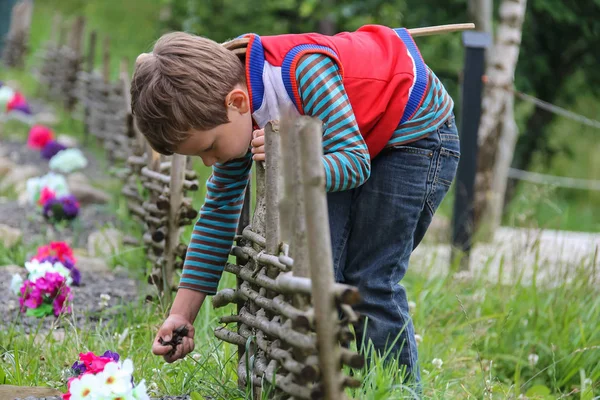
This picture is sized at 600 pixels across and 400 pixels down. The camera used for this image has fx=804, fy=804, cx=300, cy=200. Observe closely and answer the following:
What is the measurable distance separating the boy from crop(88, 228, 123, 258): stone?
1.95 meters

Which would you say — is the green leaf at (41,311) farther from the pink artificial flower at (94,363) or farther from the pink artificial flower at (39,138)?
the pink artificial flower at (39,138)

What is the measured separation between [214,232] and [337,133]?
57cm

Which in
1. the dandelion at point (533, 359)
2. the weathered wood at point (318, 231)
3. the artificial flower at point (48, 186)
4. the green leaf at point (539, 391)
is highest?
the weathered wood at point (318, 231)

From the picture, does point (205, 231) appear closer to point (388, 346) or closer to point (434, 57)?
point (388, 346)

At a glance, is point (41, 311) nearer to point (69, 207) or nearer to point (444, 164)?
point (444, 164)

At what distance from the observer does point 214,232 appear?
2.35 meters

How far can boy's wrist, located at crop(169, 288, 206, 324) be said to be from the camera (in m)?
2.31

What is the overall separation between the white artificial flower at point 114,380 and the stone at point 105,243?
2.33 meters

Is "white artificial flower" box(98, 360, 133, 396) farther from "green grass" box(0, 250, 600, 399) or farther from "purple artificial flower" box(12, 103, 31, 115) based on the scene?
"purple artificial flower" box(12, 103, 31, 115)

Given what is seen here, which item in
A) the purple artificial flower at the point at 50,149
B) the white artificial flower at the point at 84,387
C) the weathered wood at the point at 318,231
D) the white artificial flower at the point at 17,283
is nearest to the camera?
the weathered wood at the point at 318,231

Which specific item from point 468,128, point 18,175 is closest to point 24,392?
point 468,128

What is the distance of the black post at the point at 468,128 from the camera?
4.65m

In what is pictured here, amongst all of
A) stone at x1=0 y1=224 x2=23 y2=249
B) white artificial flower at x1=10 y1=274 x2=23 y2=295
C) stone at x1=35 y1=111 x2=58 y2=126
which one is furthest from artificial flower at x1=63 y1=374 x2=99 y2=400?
stone at x1=35 y1=111 x2=58 y2=126

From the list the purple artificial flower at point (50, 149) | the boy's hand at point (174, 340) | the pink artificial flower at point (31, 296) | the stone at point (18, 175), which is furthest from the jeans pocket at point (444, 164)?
the purple artificial flower at point (50, 149)
